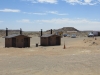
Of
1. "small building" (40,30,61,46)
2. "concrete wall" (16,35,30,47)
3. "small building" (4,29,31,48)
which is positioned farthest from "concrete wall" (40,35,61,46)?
"concrete wall" (16,35,30,47)

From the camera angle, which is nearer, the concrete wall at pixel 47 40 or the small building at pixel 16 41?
the small building at pixel 16 41

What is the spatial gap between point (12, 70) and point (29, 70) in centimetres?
131

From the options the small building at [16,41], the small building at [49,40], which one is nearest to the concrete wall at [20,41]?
the small building at [16,41]

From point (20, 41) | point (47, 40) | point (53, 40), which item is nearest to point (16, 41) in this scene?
point (20, 41)

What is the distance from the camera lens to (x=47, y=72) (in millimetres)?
15656

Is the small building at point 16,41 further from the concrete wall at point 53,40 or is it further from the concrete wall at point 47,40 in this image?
the concrete wall at point 53,40

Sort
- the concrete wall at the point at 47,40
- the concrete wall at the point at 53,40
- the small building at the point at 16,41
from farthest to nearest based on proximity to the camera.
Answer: the concrete wall at the point at 53,40 < the concrete wall at the point at 47,40 < the small building at the point at 16,41

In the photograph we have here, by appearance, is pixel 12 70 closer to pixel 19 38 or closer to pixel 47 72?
pixel 47 72

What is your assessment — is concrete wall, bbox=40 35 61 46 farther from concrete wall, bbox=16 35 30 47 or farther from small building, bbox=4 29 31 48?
concrete wall, bbox=16 35 30 47

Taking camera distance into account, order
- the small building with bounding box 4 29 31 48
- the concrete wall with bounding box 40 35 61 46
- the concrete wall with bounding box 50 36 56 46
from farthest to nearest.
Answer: the concrete wall with bounding box 50 36 56 46 < the concrete wall with bounding box 40 35 61 46 < the small building with bounding box 4 29 31 48

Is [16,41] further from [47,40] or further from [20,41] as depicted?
[47,40]

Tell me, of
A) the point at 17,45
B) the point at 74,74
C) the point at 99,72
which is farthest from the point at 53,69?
the point at 17,45

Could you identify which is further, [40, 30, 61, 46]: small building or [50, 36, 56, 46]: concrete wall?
[50, 36, 56, 46]: concrete wall

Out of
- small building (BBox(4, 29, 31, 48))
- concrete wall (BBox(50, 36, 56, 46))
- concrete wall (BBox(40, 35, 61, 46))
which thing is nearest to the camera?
small building (BBox(4, 29, 31, 48))
